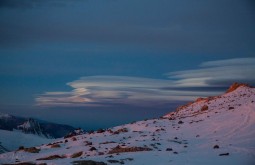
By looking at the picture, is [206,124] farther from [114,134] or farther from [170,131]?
[114,134]

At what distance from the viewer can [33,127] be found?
134 meters

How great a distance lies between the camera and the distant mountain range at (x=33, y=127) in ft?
437

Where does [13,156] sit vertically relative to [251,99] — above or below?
below

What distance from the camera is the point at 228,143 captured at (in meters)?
37.4

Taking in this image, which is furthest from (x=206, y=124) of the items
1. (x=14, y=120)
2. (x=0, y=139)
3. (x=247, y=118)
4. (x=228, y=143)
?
(x=14, y=120)

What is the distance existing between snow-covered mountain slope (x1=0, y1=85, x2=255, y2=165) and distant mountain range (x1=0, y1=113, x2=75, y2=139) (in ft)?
286

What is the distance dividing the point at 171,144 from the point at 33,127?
105095 mm

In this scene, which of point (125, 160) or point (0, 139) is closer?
point (125, 160)

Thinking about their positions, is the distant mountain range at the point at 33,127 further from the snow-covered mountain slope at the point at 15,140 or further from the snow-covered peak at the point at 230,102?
the snow-covered peak at the point at 230,102

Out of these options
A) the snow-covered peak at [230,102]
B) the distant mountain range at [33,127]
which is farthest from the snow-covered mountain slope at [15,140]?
the snow-covered peak at [230,102]

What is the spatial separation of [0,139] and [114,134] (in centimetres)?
5255

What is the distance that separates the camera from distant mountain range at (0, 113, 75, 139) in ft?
437

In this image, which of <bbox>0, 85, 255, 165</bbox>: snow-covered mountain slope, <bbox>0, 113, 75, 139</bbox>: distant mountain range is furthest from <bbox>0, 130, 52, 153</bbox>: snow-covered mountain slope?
<bbox>0, 85, 255, 165</bbox>: snow-covered mountain slope

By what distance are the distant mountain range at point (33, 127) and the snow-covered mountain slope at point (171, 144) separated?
8731 cm
